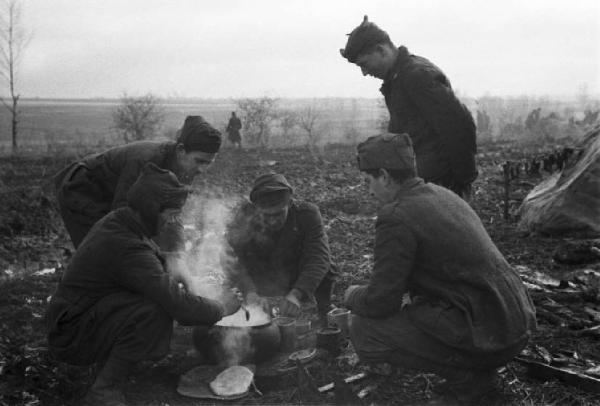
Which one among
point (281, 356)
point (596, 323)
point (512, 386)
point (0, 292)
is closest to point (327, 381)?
point (281, 356)

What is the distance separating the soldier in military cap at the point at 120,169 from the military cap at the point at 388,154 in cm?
151

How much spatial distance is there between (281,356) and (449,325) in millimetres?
1637

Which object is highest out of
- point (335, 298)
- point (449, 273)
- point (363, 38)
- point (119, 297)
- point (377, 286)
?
point (363, 38)

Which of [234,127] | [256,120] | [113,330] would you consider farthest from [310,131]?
[113,330]

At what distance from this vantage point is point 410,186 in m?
3.64

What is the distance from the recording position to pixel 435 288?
3.59 m

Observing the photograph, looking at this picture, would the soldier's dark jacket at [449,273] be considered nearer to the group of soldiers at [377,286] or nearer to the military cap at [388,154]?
the group of soldiers at [377,286]

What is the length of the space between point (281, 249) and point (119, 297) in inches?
73.0

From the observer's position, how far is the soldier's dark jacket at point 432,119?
191 inches

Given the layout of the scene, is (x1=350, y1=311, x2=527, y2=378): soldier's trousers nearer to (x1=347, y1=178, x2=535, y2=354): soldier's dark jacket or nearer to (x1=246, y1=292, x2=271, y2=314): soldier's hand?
(x1=347, y1=178, x2=535, y2=354): soldier's dark jacket

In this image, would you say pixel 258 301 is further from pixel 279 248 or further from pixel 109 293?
pixel 109 293

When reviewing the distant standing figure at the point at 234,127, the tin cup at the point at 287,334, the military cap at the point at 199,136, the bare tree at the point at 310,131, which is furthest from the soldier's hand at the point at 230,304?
the distant standing figure at the point at 234,127

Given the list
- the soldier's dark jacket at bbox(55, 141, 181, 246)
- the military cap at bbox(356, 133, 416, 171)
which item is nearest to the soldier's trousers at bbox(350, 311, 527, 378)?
the military cap at bbox(356, 133, 416, 171)

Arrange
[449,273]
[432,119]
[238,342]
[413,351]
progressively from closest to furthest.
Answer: [449,273] < [413,351] < [238,342] < [432,119]
